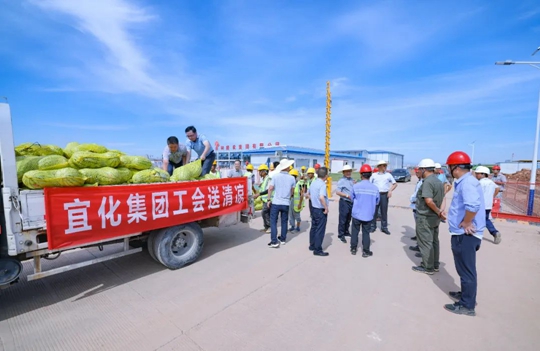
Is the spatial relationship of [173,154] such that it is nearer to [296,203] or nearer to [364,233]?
[296,203]

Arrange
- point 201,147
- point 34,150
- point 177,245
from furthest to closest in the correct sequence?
point 201,147, point 177,245, point 34,150

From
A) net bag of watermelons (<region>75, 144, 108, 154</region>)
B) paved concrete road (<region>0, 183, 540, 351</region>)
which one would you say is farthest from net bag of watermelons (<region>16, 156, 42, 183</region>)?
paved concrete road (<region>0, 183, 540, 351</region>)

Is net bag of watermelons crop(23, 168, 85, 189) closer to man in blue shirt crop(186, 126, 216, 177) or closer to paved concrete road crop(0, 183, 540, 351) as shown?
paved concrete road crop(0, 183, 540, 351)

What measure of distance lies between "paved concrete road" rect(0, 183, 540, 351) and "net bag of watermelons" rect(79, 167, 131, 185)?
1.49m

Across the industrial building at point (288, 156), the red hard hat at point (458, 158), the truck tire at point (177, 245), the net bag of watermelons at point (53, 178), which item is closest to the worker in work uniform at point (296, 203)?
the truck tire at point (177, 245)

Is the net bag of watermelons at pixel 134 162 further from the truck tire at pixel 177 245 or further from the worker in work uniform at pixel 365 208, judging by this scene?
the worker in work uniform at pixel 365 208

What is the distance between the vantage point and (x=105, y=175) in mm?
3193

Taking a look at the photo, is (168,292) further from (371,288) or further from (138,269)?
(371,288)

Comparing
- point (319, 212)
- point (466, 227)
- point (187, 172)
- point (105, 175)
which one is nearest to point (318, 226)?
point (319, 212)

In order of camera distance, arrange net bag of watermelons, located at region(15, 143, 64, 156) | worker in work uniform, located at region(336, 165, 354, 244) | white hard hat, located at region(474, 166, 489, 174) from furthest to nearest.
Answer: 1. white hard hat, located at region(474, 166, 489, 174)
2. worker in work uniform, located at region(336, 165, 354, 244)
3. net bag of watermelons, located at region(15, 143, 64, 156)

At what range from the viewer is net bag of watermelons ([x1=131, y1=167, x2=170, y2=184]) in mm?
3564

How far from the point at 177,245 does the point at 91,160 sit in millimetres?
1808

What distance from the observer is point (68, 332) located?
98.3 inches

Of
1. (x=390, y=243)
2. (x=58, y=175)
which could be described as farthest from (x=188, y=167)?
(x=390, y=243)
